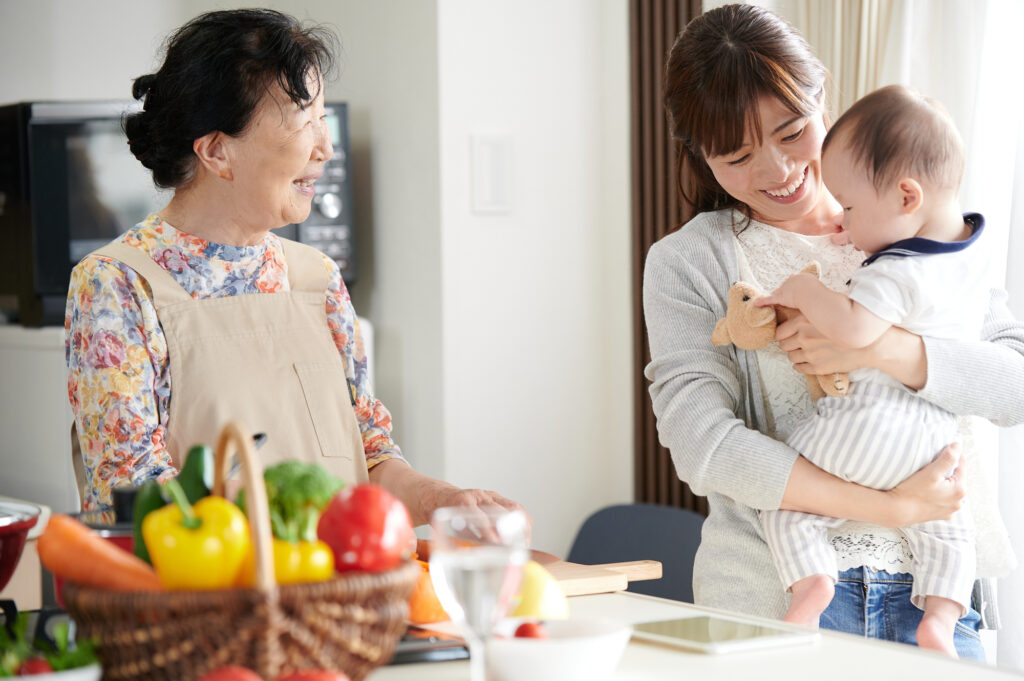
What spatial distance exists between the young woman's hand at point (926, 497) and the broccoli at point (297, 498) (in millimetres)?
842

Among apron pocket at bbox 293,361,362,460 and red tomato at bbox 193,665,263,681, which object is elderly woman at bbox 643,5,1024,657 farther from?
red tomato at bbox 193,665,263,681

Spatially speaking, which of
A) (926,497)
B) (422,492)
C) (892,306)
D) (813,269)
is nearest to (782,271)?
(813,269)

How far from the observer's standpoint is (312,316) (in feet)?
5.76

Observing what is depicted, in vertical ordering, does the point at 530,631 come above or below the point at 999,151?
below

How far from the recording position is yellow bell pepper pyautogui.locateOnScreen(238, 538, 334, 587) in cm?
81

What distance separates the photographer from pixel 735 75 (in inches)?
60.9

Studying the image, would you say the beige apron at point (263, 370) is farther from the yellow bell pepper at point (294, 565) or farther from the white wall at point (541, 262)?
the white wall at point (541, 262)

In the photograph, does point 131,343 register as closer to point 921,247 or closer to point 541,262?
point 921,247

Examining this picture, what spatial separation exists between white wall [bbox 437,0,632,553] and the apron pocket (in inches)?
47.7

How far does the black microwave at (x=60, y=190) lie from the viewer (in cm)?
288

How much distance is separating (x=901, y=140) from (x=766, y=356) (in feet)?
1.13

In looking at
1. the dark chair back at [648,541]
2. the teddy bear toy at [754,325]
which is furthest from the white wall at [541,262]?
the teddy bear toy at [754,325]

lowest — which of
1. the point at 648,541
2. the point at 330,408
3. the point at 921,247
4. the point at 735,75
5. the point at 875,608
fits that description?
the point at 648,541

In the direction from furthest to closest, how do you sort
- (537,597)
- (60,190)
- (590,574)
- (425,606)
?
(60,190), (590,574), (425,606), (537,597)
